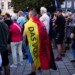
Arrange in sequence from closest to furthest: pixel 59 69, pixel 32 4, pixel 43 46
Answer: pixel 43 46, pixel 59 69, pixel 32 4

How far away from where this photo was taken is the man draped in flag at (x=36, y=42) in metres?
10.4

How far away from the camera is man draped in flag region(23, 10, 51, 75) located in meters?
10.4

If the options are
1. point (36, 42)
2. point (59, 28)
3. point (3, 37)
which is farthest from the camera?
point (59, 28)

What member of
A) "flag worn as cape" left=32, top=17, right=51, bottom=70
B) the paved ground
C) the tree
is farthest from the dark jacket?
the tree

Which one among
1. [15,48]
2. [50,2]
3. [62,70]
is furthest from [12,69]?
[50,2]

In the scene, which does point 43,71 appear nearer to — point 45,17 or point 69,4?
point 45,17

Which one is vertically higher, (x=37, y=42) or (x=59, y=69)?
(x=37, y=42)

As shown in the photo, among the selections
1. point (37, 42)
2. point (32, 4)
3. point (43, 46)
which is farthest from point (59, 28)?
point (32, 4)

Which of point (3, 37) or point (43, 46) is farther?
point (43, 46)

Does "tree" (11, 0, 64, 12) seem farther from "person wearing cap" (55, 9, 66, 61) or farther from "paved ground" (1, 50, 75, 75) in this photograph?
"paved ground" (1, 50, 75, 75)

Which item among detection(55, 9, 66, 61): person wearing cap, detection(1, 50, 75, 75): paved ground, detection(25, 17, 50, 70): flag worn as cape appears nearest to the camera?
detection(25, 17, 50, 70): flag worn as cape

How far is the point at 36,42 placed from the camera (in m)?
10.4

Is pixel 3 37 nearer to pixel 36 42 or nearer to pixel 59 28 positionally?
pixel 36 42

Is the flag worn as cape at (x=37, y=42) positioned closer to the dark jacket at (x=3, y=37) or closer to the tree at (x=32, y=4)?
the dark jacket at (x=3, y=37)
